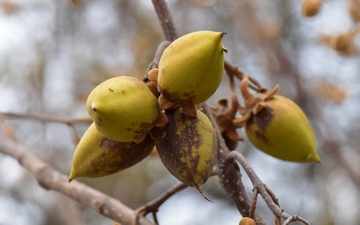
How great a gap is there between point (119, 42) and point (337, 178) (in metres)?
2.12

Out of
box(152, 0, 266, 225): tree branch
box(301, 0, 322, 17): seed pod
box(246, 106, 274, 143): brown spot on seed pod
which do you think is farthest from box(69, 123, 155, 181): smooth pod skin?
box(301, 0, 322, 17): seed pod

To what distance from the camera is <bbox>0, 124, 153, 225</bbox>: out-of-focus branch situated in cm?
110

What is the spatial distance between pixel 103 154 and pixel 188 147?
166 millimetres

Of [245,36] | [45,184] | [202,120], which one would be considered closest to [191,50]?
[202,120]

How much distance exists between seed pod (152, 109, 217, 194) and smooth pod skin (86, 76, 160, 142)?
0.15ft

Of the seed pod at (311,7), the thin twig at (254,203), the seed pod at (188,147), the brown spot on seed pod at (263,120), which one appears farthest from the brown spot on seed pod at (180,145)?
the seed pod at (311,7)

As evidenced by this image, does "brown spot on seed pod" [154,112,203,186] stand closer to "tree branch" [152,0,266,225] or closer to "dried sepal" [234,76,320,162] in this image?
"tree branch" [152,0,266,225]

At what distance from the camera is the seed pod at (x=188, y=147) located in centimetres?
74

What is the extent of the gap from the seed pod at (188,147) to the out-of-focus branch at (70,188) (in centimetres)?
30

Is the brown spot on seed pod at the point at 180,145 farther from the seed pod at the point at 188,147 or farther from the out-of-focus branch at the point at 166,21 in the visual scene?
the out-of-focus branch at the point at 166,21

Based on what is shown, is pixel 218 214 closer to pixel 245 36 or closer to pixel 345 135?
pixel 345 135

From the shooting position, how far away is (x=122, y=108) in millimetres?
714

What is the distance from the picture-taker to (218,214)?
4.10m

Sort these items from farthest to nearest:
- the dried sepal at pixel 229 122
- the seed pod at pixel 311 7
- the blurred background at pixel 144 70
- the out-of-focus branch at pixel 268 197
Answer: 1. the blurred background at pixel 144 70
2. the seed pod at pixel 311 7
3. the dried sepal at pixel 229 122
4. the out-of-focus branch at pixel 268 197
